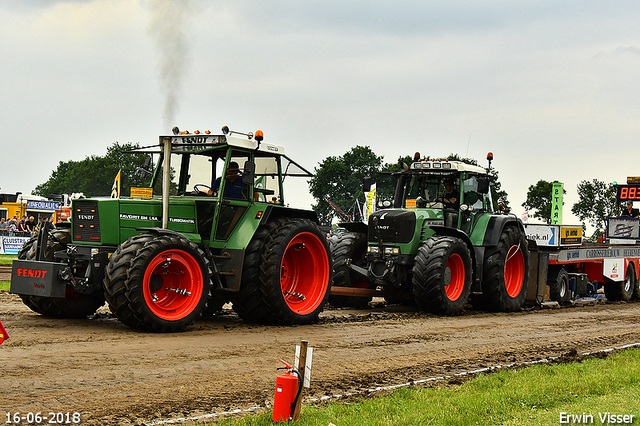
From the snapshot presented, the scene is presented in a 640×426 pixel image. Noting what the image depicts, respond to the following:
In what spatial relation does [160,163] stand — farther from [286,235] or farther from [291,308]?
[291,308]

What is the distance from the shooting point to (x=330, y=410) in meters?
5.34

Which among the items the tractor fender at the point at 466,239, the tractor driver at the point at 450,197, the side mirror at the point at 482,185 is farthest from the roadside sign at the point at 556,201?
the tractor fender at the point at 466,239

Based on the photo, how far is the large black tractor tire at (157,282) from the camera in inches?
313

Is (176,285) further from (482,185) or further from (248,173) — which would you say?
(482,185)

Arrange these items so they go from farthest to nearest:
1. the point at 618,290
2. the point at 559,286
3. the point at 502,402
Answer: the point at 618,290 < the point at 559,286 < the point at 502,402

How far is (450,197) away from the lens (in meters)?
13.4

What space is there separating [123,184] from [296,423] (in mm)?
5714

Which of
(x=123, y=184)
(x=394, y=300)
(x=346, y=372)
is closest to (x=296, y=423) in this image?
(x=346, y=372)

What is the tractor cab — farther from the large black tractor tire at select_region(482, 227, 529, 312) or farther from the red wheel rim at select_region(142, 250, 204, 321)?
the red wheel rim at select_region(142, 250, 204, 321)

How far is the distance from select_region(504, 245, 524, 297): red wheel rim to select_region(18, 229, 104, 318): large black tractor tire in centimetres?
810

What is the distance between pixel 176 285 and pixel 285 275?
2130 mm

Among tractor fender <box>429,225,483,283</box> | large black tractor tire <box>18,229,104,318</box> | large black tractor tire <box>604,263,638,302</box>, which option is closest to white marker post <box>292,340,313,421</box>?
large black tractor tire <box>18,229,104,318</box>

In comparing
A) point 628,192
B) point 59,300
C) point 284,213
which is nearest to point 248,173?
point 284,213

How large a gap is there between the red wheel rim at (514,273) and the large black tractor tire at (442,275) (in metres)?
1.98
